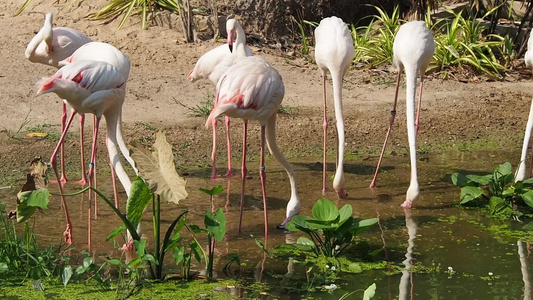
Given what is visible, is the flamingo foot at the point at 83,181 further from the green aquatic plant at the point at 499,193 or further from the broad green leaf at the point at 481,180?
the broad green leaf at the point at 481,180

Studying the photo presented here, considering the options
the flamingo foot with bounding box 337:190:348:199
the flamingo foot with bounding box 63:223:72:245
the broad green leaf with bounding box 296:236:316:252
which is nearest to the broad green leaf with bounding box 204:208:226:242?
the broad green leaf with bounding box 296:236:316:252

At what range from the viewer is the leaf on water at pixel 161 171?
4.06m

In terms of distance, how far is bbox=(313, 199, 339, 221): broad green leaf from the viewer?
4.60m

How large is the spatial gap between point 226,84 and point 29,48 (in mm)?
2233

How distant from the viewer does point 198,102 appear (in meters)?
8.38

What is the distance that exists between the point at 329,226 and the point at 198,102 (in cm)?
406

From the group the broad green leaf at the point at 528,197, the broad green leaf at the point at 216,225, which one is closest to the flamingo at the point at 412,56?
the broad green leaf at the point at 528,197

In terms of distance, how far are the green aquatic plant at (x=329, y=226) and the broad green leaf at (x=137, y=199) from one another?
945 millimetres

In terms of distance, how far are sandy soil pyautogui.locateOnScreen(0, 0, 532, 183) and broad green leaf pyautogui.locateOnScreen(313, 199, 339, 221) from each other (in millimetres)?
2573

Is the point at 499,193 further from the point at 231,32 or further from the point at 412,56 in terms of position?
the point at 231,32

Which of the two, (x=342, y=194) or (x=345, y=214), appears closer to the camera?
(x=345, y=214)

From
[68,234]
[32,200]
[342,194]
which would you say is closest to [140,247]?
[32,200]

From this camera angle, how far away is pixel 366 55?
10.3 metres

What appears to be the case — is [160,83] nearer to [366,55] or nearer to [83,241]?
[366,55]
